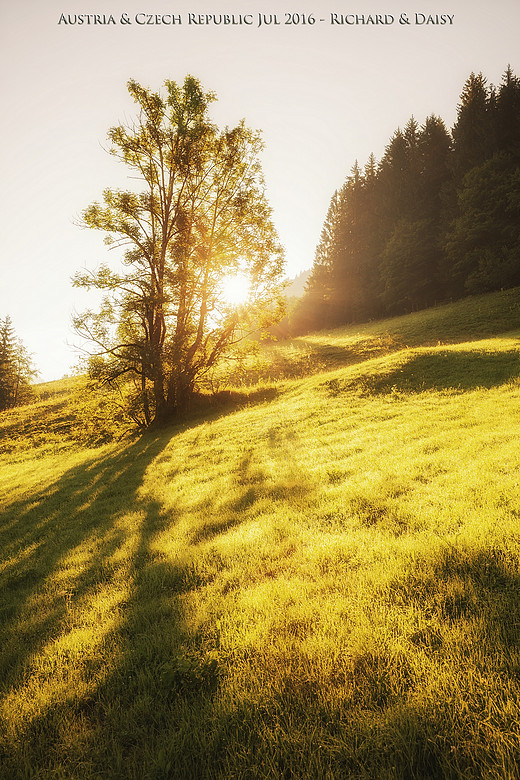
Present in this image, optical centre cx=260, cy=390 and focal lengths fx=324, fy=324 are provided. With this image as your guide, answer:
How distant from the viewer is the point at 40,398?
41.7 m

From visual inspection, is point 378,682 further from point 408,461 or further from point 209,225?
point 209,225

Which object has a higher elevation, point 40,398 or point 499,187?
point 499,187

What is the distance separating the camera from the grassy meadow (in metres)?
2.15

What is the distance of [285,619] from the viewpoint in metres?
3.24

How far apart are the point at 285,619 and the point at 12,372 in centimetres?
5256

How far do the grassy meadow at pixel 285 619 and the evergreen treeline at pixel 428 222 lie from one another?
3704cm

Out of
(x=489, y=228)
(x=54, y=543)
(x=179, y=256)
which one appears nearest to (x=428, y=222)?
(x=489, y=228)

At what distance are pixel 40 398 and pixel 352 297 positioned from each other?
47.8 metres

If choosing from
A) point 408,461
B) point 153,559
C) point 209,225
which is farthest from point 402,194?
point 153,559

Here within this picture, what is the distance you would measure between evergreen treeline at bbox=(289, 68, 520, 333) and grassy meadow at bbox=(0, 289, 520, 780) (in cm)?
3704

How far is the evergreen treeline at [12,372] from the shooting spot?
139 ft

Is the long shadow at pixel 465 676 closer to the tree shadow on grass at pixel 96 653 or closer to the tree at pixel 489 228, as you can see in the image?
the tree shadow on grass at pixel 96 653

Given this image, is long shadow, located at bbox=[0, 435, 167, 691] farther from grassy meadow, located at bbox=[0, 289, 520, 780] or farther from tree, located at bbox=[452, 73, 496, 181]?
tree, located at bbox=[452, 73, 496, 181]

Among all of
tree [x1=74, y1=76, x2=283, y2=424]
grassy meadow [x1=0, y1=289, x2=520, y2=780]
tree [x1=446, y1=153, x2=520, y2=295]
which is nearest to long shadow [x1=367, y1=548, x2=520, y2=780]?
grassy meadow [x1=0, y1=289, x2=520, y2=780]
